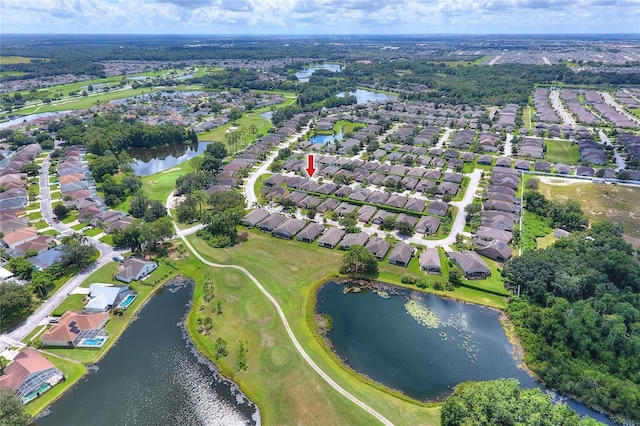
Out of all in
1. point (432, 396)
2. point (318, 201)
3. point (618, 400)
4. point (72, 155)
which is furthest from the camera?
point (72, 155)

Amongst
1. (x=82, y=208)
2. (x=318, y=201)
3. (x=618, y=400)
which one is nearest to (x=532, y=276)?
(x=618, y=400)

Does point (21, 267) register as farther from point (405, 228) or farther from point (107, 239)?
point (405, 228)

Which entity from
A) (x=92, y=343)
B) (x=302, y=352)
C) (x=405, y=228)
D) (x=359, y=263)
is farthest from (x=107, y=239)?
(x=405, y=228)

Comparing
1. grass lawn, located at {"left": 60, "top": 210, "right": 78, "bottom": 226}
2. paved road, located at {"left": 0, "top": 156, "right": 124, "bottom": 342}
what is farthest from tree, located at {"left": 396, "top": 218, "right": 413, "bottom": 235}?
grass lawn, located at {"left": 60, "top": 210, "right": 78, "bottom": 226}

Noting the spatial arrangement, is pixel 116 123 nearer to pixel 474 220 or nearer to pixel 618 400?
pixel 474 220

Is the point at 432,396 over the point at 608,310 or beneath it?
beneath

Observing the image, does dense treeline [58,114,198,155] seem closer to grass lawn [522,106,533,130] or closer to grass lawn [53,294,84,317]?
grass lawn [53,294,84,317]

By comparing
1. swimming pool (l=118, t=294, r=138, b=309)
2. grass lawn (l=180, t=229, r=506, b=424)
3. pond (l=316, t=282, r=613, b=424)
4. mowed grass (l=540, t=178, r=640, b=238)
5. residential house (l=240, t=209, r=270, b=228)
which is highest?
residential house (l=240, t=209, r=270, b=228)
